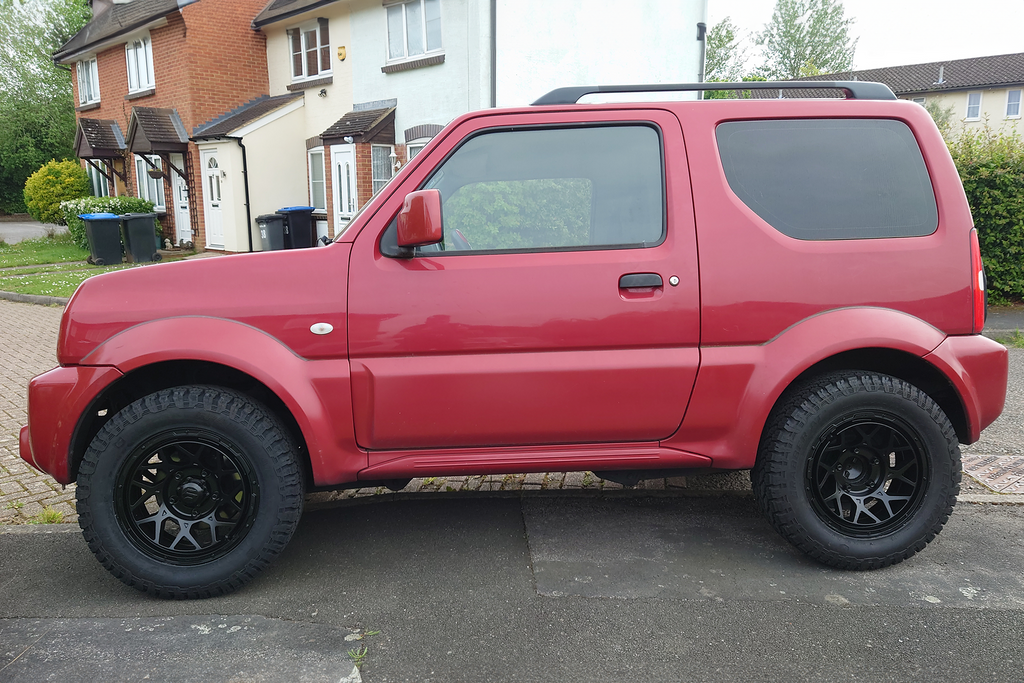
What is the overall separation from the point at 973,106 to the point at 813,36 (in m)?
17.7

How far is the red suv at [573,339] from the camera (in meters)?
3.20

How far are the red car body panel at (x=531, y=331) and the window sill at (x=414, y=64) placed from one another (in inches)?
511

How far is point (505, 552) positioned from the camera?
3.66m

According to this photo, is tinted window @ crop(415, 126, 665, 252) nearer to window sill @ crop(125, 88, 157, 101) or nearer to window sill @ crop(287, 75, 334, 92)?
window sill @ crop(287, 75, 334, 92)

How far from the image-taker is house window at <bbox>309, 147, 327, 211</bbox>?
1988cm

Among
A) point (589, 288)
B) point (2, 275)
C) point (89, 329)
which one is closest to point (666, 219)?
point (589, 288)

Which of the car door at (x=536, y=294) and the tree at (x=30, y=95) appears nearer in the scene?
the car door at (x=536, y=294)

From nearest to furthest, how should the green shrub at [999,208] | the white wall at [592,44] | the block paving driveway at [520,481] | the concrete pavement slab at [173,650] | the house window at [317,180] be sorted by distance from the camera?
the concrete pavement slab at [173,650], the block paving driveway at [520,481], the green shrub at [999,208], the white wall at [592,44], the house window at [317,180]

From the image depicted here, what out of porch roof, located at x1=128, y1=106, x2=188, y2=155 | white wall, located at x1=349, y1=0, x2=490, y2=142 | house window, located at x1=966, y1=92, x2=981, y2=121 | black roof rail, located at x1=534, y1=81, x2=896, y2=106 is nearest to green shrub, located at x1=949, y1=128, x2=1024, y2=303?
white wall, located at x1=349, y1=0, x2=490, y2=142

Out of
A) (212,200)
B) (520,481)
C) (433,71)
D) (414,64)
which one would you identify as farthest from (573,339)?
(212,200)

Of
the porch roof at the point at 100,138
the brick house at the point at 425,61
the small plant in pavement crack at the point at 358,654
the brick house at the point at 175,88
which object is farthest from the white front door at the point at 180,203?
the small plant in pavement crack at the point at 358,654

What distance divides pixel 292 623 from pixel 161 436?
92 cm

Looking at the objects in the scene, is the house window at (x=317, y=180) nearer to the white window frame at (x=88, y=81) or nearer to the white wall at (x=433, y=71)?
the white wall at (x=433, y=71)

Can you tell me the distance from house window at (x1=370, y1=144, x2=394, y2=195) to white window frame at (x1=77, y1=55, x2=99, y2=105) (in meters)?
14.0
